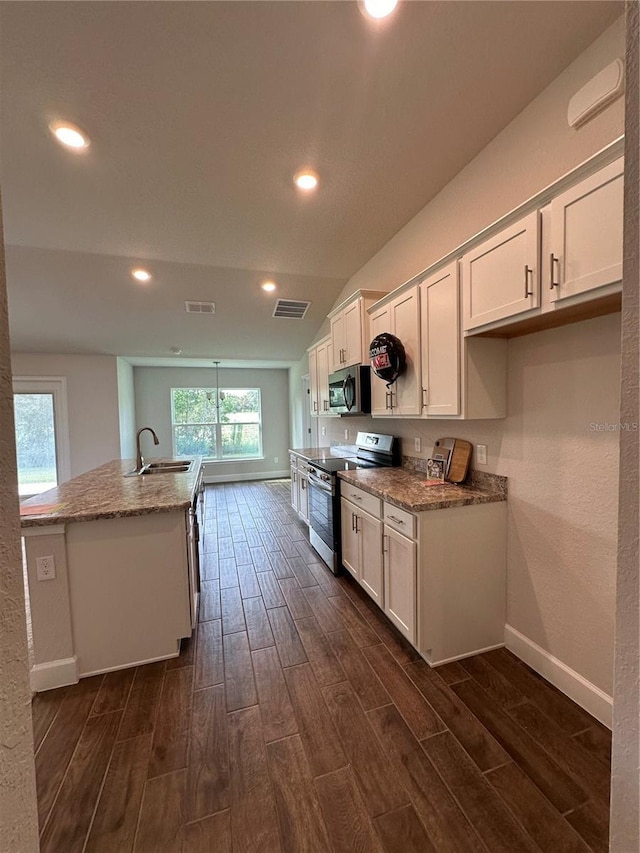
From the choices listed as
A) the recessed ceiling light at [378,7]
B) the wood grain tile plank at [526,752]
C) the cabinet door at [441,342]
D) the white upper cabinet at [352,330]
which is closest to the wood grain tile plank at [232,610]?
the wood grain tile plank at [526,752]

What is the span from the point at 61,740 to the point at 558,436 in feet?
8.97

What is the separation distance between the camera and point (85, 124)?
195 centimetres

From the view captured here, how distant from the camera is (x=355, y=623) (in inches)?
93.7

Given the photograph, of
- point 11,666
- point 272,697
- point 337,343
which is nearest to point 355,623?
point 272,697

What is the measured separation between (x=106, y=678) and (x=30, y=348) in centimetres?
506

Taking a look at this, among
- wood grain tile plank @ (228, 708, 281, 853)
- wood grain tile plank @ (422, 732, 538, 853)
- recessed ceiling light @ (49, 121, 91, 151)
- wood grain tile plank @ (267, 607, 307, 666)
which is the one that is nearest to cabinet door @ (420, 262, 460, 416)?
wood grain tile plank @ (422, 732, 538, 853)

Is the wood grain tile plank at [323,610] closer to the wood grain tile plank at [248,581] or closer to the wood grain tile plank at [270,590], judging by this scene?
the wood grain tile plank at [270,590]

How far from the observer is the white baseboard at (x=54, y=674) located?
1.86m

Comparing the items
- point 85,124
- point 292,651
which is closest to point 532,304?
point 292,651

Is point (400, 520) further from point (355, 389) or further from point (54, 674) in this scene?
point (54, 674)

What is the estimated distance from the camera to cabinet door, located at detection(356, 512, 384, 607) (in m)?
2.30

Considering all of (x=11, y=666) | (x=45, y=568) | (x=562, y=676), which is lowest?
(x=562, y=676)

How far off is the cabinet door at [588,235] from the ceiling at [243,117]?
814mm

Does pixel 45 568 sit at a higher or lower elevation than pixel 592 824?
higher
